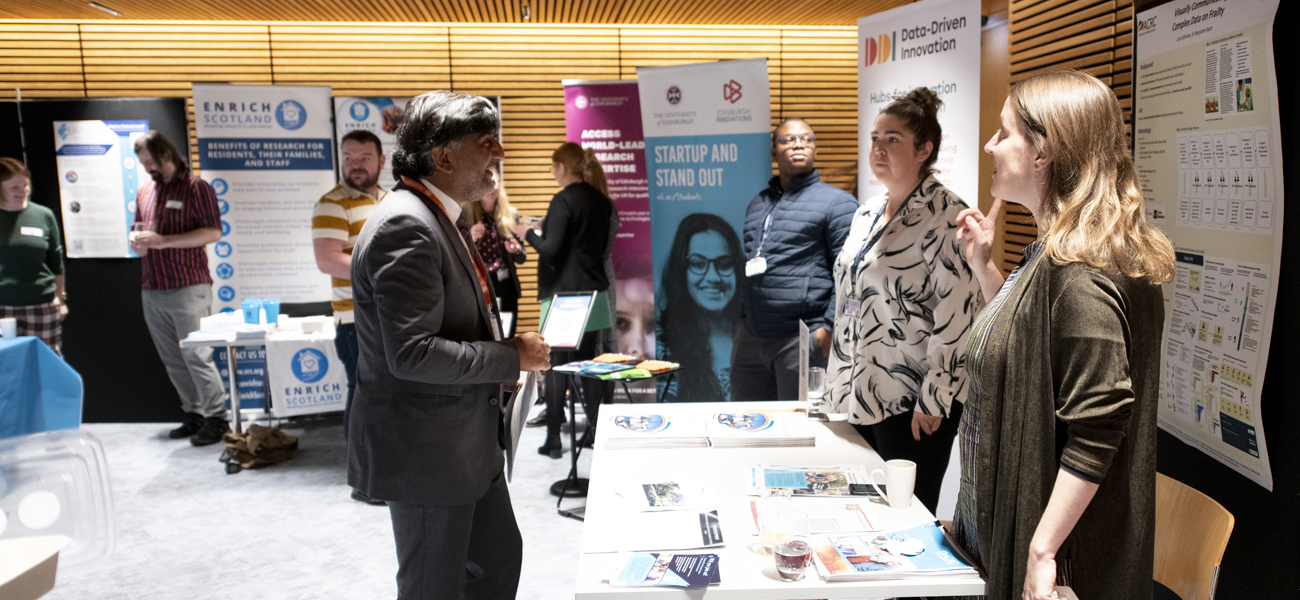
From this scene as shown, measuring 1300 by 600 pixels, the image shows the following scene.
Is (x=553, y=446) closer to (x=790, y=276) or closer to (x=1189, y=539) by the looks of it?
(x=790, y=276)

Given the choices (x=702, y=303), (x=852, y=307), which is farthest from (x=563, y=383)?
(x=852, y=307)

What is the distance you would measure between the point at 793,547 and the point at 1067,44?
10.8 feet

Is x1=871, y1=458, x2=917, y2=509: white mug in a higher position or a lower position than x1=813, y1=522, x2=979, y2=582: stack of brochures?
higher

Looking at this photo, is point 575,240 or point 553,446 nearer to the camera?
point 575,240

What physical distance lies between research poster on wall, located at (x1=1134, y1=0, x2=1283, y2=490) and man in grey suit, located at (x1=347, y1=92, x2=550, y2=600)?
1884mm

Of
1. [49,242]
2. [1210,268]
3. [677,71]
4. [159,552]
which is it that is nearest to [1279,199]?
[1210,268]

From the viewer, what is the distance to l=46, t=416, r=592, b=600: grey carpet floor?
9.89 feet

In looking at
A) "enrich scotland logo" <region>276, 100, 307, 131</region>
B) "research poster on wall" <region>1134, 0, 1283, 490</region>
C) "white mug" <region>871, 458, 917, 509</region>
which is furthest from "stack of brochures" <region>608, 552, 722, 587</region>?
"enrich scotland logo" <region>276, 100, 307, 131</region>

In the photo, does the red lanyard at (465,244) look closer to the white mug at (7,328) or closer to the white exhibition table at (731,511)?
the white exhibition table at (731,511)

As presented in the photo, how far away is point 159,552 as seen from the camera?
131 inches

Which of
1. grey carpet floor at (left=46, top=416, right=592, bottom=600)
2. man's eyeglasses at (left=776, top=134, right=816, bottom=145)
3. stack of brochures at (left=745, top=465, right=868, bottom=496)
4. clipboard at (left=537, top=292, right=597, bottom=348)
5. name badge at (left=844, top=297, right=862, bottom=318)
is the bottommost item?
grey carpet floor at (left=46, top=416, right=592, bottom=600)

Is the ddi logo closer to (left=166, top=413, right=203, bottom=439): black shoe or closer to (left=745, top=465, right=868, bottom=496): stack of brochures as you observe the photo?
(left=745, top=465, right=868, bottom=496): stack of brochures

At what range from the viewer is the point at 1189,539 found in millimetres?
1654

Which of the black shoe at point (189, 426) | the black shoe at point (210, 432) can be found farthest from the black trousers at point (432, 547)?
the black shoe at point (189, 426)
